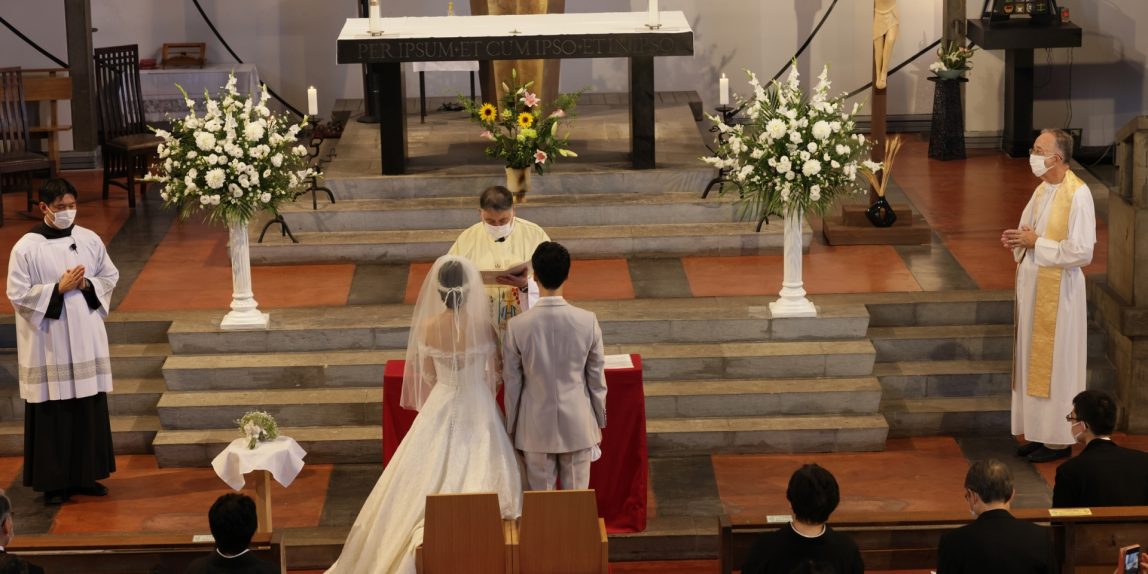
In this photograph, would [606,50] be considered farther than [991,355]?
Yes

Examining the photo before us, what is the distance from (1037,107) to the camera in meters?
14.6

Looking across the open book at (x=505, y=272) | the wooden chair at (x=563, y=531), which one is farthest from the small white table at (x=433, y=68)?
the wooden chair at (x=563, y=531)

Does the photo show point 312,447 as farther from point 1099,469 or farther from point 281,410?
point 1099,469

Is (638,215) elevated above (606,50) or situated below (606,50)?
below

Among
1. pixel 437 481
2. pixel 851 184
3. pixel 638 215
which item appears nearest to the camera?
pixel 437 481

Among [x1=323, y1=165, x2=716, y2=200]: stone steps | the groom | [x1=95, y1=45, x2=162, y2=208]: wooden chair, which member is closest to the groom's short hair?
the groom

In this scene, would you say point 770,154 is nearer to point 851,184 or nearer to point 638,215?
point 851,184

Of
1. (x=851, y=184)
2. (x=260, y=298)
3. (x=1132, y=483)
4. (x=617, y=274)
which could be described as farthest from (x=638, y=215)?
(x=1132, y=483)

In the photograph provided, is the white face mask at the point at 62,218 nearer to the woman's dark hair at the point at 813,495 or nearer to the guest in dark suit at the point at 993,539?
the woman's dark hair at the point at 813,495

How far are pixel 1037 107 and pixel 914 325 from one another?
18.6ft

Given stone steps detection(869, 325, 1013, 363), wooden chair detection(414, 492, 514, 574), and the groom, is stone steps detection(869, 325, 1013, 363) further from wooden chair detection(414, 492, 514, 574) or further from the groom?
wooden chair detection(414, 492, 514, 574)

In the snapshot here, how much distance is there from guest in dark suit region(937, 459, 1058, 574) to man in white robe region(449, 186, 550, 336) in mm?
2901

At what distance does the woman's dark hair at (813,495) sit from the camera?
5.06 m

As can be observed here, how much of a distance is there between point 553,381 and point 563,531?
0.81m
